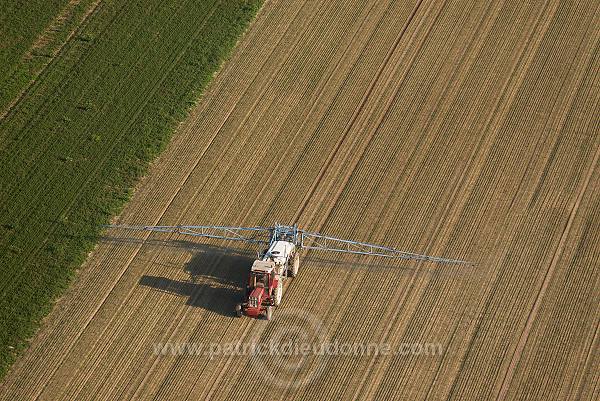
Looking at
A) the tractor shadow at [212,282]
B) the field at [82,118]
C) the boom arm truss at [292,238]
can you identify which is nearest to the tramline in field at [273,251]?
the boom arm truss at [292,238]

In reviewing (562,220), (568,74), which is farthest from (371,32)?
(562,220)

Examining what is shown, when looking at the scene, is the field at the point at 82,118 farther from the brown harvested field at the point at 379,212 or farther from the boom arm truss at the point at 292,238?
the boom arm truss at the point at 292,238

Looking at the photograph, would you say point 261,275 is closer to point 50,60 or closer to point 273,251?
point 273,251

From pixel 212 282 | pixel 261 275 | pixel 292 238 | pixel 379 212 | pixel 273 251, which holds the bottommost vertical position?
pixel 212 282

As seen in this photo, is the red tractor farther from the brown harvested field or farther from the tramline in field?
the brown harvested field

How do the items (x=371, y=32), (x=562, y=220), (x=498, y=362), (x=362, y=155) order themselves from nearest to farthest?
(x=498, y=362)
(x=562, y=220)
(x=362, y=155)
(x=371, y=32)

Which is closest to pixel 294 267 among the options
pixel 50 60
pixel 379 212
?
pixel 379 212

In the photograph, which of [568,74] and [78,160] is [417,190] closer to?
[568,74]
